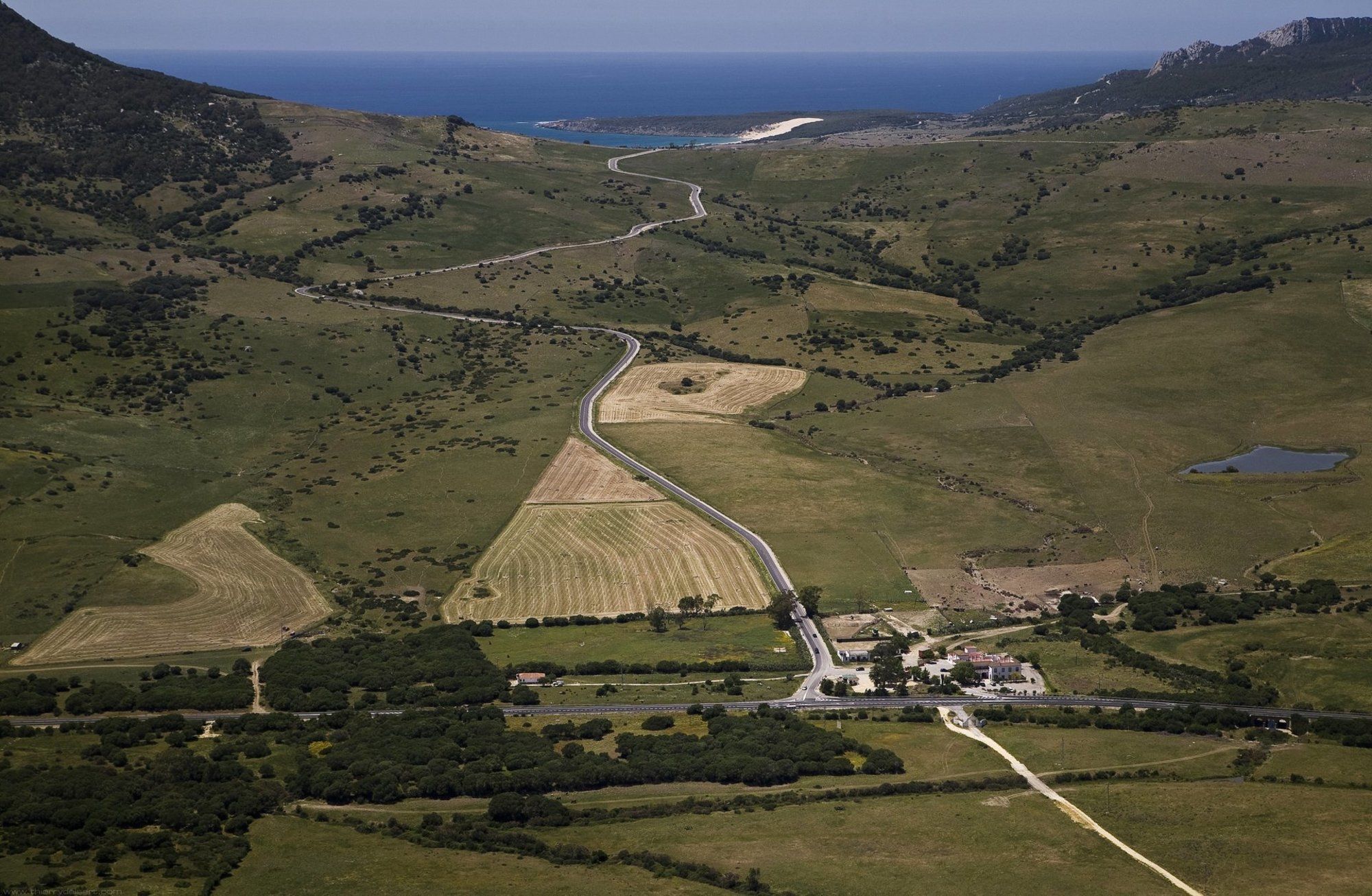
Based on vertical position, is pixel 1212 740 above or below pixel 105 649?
below

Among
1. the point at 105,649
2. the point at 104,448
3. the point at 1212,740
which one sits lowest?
the point at 1212,740

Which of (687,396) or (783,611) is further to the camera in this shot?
(687,396)

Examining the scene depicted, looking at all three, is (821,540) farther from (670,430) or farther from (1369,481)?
(1369,481)

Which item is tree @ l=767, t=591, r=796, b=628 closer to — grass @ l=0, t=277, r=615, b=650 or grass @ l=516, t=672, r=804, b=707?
grass @ l=516, t=672, r=804, b=707

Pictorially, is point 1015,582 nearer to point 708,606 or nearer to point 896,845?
point 708,606

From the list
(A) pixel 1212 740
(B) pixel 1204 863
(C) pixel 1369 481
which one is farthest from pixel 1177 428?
(B) pixel 1204 863

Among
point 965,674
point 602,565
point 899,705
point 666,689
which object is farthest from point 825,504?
point 899,705

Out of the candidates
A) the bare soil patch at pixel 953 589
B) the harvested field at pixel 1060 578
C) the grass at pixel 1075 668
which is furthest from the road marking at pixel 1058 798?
the harvested field at pixel 1060 578
